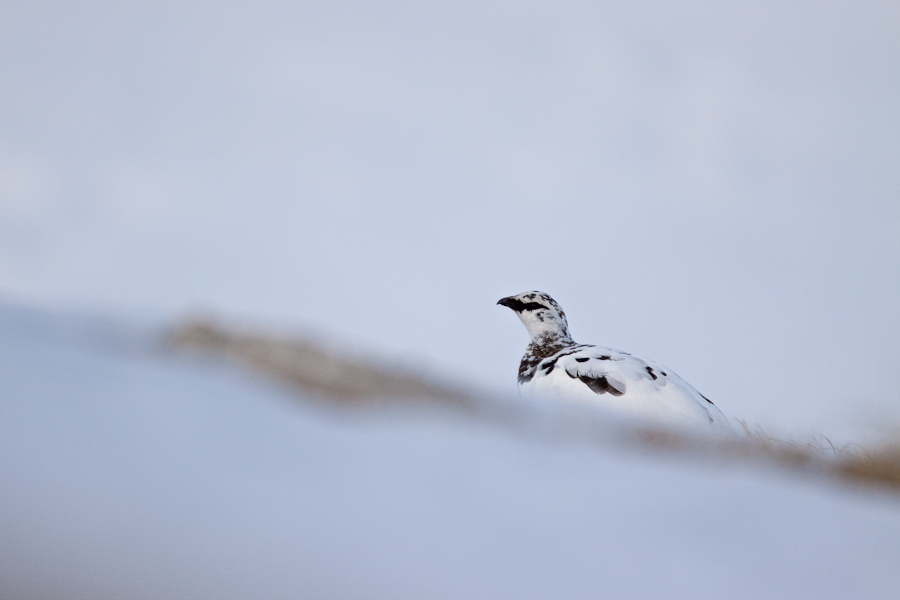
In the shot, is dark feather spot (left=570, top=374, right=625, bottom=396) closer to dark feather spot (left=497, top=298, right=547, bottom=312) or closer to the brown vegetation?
dark feather spot (left=497, top=298, right=547, bottom=312)

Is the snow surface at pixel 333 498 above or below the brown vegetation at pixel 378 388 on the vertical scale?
below

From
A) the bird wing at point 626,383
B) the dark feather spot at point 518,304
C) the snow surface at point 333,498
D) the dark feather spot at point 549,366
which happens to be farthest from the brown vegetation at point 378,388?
the dark feather spot at point 518,304

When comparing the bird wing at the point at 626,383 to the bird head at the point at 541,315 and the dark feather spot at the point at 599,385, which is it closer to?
the dark feather spot at the point at 599,385

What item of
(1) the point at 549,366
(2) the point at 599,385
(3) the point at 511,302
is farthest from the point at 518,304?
(2) the point at 599,385

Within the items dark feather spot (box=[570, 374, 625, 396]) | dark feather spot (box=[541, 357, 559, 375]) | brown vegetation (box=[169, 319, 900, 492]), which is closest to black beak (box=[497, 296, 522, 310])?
dark feather spot (box=[541, 357, 559, 375])

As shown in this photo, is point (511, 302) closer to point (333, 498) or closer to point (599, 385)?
point (599, 385)
